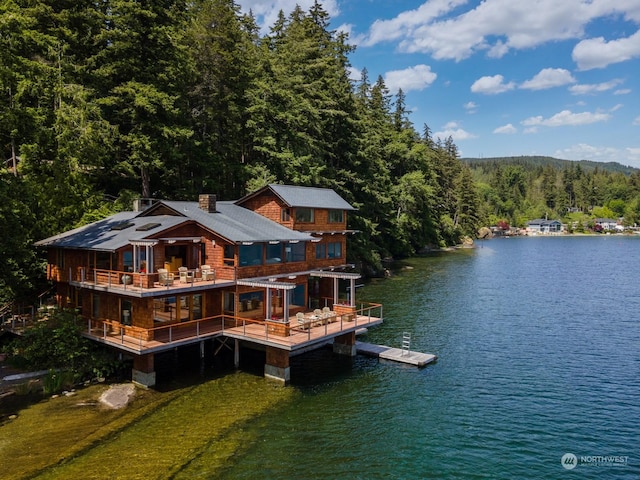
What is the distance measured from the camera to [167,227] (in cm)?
2416

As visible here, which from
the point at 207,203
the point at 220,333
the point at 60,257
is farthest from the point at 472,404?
the point at 60,257

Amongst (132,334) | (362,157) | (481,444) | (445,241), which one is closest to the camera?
(481,444)

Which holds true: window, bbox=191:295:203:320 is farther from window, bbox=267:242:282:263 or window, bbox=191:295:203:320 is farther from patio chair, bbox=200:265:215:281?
window, bbox=267:242:282:263

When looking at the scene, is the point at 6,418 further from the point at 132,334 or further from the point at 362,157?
the point at 362,157

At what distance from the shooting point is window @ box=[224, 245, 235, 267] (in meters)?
24.9

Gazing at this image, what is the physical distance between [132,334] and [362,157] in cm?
4702

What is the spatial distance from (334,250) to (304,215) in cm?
405

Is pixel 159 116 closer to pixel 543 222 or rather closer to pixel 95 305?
pixel 95 305

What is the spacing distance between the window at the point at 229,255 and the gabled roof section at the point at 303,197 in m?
6.62

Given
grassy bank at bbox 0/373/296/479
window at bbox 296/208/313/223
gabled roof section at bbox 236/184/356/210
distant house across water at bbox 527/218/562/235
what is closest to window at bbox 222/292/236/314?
grassy bank at bbox 0/373/296/479

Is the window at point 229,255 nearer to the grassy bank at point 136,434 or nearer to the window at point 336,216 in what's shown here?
the grassy bank at point 136,434

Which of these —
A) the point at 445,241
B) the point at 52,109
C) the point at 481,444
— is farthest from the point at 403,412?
the point at 445,241

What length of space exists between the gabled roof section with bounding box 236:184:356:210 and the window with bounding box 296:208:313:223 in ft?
1.46

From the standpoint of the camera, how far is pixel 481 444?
696 inches
